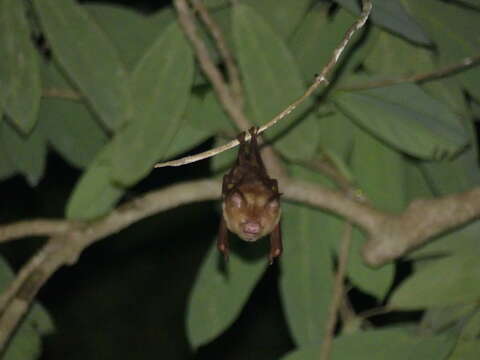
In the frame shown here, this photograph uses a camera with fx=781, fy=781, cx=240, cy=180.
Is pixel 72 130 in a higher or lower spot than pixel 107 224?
higher

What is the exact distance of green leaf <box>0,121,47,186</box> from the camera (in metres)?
2.30

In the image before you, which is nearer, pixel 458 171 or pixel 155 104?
pixel 155 104

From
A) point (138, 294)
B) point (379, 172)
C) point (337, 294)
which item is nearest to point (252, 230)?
point (337, 294)

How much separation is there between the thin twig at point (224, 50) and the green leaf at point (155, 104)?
78 mm

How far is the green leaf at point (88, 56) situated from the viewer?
6.20 feet

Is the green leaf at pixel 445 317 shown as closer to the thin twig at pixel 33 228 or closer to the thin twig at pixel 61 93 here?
the thin twig at pixel 33 228

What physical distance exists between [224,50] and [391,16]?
0.49 m

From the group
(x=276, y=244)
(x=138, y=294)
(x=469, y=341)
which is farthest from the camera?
(x=138, y=294)

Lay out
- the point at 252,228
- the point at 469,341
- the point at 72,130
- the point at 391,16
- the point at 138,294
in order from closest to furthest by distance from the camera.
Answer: the point at 252,228
the point at 391,16
the point at 469,341
the point at 72,130
the point at 138,294

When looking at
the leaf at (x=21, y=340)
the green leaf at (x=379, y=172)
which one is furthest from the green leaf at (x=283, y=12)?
the leaf at (x=21, y=340)

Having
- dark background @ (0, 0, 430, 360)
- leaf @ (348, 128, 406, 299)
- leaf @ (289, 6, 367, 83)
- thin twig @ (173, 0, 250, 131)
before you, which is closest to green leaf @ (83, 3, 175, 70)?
thin twig @ (173, 0, 250, 131)

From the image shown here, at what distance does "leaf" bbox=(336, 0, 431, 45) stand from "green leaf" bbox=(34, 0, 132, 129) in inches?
22.6

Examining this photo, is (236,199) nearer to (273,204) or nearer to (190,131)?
(273,204)

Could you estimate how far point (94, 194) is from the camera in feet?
6.85
